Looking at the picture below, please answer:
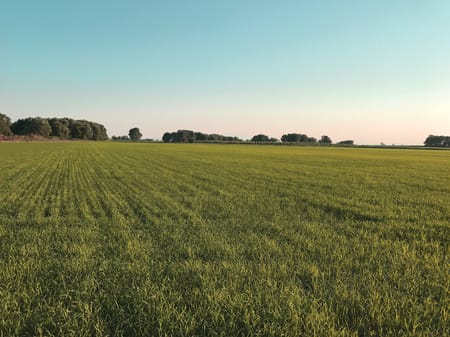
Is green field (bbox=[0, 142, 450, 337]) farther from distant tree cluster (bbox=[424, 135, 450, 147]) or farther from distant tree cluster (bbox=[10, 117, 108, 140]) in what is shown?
distant tree cluster (bbox=[424, 135, 450, 147])

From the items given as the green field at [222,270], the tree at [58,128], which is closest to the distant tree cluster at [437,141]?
the green field at [222,270]

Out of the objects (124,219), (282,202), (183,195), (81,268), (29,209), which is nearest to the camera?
(81,268)

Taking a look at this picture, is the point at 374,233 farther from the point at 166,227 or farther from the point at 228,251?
the point at 166,227

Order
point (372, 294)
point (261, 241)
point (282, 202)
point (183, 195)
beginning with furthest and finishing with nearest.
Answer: point (183, 195) < point (282, 202) < point (261, 241) < point (372, 294)

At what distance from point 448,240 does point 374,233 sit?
5.56 feet

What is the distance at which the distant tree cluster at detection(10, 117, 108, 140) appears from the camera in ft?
494

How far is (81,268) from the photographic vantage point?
17.5ft

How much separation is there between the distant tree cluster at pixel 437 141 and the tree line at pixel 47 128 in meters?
224

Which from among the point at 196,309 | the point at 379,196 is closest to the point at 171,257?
the point at 196,309

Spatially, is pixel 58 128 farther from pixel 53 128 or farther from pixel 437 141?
pixel 437 141

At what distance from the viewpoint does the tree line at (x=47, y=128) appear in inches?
5861

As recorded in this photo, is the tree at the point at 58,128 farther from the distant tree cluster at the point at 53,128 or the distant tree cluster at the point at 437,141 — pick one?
the distant tree cluster at the point at 437,141

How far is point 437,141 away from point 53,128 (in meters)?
237

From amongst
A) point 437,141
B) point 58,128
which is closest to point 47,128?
point 58,128
